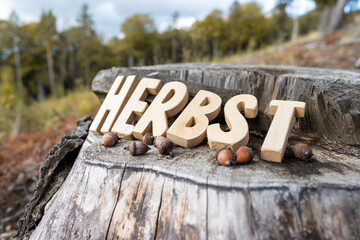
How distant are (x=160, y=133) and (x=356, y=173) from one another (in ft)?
3.39

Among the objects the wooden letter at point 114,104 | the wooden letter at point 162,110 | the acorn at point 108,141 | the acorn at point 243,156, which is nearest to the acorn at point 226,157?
the acorn at point 243,156

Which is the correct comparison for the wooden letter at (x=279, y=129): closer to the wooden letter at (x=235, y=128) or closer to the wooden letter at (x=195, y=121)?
the wooden letter at (x=235, y=128)

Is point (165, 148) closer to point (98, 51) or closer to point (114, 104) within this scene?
point (114, 104)

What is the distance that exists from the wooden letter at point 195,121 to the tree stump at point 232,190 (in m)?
0.06

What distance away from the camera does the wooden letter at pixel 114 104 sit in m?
1.81

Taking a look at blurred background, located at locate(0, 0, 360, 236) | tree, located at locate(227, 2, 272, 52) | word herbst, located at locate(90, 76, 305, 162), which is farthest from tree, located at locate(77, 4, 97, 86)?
word herbst, located at locate(90, 76, 305, 162)

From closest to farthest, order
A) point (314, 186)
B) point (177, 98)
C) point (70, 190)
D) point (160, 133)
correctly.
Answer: point (314, 186)
point (70, 190)
point (160, 133)
point (177, 98)

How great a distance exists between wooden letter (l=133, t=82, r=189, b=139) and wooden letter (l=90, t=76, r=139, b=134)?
0.29 metres

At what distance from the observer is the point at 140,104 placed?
69.4 inches

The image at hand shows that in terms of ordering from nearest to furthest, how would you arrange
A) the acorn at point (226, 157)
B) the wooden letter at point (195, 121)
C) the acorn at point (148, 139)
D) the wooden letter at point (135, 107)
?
the acorn at point (226, 157), the wooden letter at point (195, 121), the acorn at point (148, 139), the wooden letter at point (135, 107)

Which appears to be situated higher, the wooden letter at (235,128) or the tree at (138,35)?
the tree at (138,35)

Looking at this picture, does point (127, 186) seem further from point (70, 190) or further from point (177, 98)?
point (177, 98)

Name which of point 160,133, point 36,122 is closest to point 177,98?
point 160,133

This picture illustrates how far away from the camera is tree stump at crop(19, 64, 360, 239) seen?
0.89 m
